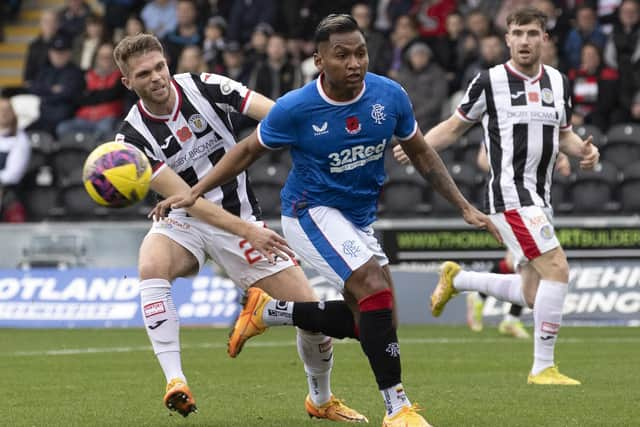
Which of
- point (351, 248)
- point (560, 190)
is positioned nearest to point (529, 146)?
point (351, 248)

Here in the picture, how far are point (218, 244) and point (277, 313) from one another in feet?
2.06

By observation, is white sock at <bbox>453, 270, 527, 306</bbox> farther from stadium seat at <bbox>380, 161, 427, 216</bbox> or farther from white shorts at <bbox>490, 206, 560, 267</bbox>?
stadium seat at <bbox>380, 161, 427, 216</bbox>

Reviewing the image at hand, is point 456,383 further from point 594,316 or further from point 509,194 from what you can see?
point 594,316

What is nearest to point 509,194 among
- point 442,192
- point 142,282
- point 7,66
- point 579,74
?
point 442,192

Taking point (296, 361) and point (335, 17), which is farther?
point (296, 361)

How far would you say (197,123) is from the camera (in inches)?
304

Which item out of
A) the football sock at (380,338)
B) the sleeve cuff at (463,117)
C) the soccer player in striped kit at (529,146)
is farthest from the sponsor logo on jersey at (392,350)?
the sleeve cuff at (463,117)

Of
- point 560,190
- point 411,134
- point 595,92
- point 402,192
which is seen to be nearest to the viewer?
point 411,134

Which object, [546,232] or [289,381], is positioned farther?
[289,381]

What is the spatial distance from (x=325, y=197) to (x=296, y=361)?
4503 millimetres

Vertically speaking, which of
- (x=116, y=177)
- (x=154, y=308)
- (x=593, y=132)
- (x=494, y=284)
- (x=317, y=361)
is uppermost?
(x=116, y=177)

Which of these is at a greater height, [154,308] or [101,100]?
[101,100]

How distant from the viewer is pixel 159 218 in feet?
22.3

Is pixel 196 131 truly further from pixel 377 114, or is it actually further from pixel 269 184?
→ pixel 269 184
